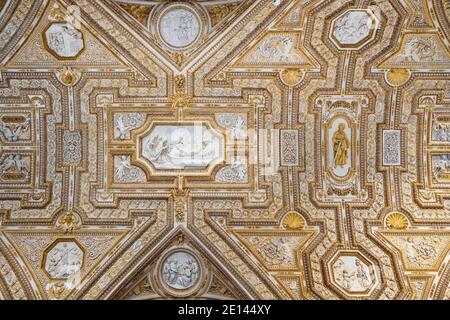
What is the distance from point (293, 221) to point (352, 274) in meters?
1.79

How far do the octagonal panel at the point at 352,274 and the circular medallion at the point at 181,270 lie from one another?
310 centimetres


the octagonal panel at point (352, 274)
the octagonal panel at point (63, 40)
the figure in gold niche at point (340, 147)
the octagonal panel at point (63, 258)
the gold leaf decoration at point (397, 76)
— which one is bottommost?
the octagonal panel at point (352, 274)

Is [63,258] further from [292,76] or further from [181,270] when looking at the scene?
[292,76]

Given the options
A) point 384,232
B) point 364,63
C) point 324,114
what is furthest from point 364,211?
point 364,63

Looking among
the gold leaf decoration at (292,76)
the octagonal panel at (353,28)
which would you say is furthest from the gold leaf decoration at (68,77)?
the octagonal panel at (353,28)

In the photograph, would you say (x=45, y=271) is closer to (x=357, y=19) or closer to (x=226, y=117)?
(x=226, y=117)

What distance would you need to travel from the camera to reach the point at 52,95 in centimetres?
1142

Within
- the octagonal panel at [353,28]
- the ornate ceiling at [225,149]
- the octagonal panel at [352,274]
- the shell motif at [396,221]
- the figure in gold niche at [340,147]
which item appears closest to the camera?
the octagonal panel at [352,274]

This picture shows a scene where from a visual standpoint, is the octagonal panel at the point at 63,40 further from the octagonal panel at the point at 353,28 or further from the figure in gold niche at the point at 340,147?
the figure in gold niche at the point at 340,147

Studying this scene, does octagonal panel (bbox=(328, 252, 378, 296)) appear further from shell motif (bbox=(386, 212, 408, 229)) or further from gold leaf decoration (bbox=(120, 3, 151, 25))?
gold leaf decoration (bbox=(120, 3, 151, 25))

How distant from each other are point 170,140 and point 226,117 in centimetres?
148

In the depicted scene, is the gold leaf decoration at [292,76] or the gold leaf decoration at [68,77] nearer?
the gold leaf decoration at [68,77]

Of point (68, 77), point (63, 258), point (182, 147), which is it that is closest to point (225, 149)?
point (182, 147)

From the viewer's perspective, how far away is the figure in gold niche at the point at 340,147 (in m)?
11.8
